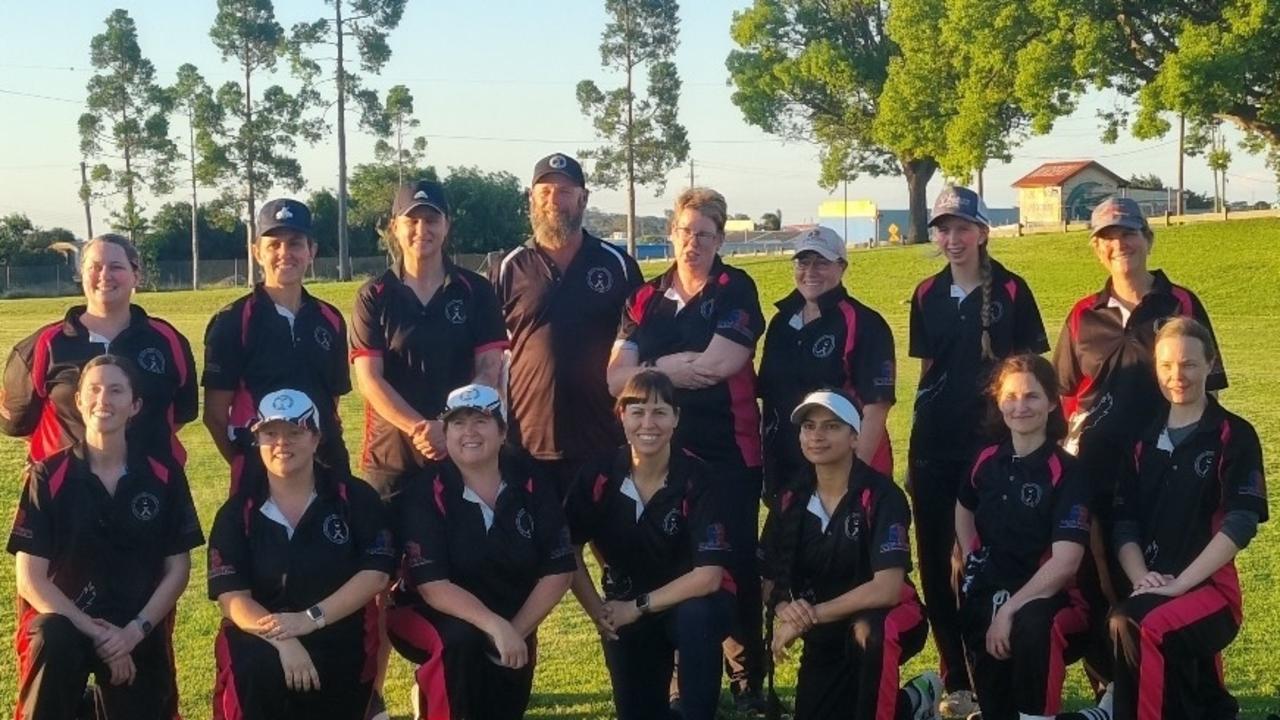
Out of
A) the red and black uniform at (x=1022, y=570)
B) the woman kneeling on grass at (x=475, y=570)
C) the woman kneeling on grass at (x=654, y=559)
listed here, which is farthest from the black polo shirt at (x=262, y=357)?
the red and black uniform at (x=1022, y=570)

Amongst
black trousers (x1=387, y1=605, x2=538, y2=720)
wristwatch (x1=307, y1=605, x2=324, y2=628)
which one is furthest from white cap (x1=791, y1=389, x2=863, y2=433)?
wristwatch (x1=307, y1=605, x2=324, y2=628)

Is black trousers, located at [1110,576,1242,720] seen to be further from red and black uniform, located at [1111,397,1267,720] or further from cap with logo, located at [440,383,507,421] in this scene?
cap with logo, located at [440,383,507,421]

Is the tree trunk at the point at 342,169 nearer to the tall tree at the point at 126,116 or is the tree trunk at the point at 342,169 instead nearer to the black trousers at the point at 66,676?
the tall tree at the point at 126,116

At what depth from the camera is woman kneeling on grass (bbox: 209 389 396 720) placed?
Answer: 4.47 metres

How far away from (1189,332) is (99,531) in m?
3.98

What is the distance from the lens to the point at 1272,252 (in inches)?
1331

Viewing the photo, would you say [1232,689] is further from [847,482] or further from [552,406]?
[552,406]

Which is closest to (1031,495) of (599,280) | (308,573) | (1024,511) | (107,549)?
(1024,511)

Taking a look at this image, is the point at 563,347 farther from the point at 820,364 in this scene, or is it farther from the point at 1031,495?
the point at 1031,495

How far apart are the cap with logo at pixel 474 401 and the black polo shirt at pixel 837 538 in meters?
1.17

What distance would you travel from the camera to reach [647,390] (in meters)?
4.84

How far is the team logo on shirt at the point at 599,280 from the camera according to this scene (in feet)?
18.6

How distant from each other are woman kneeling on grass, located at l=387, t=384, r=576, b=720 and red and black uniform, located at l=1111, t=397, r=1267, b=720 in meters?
2.04

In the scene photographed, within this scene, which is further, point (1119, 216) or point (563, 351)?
point (563, 351)
